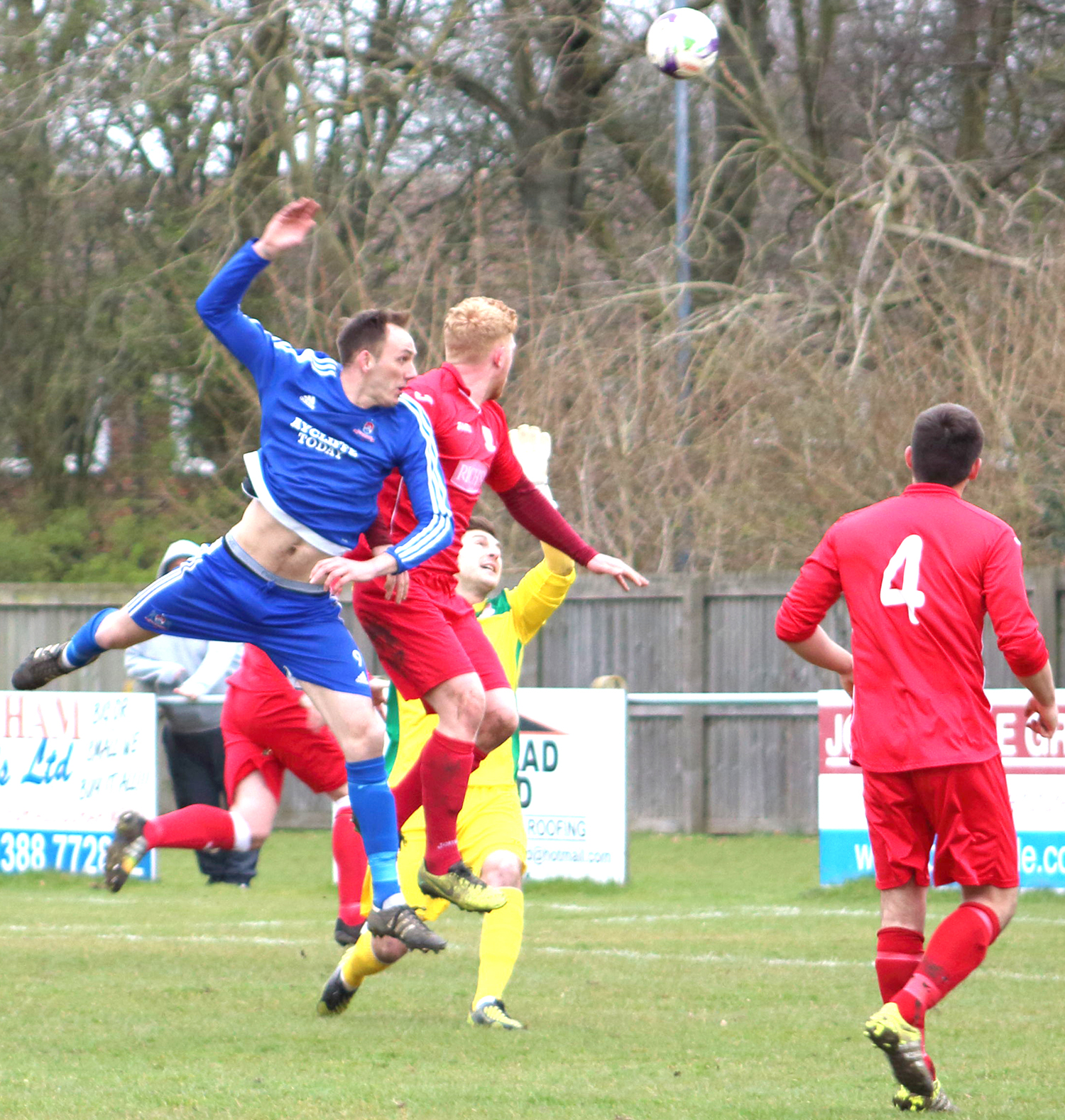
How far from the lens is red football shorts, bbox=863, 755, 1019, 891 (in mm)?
5418

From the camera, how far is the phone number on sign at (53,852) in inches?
515

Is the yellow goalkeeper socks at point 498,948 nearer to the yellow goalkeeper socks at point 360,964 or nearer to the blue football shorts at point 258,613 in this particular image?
the yellow goalkeeper socks at point 360,964

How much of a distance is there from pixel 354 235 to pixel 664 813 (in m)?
6.97

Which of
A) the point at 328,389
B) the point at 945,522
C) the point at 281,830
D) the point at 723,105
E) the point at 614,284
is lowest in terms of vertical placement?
the point at 281,830

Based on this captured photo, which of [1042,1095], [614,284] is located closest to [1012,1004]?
[1042,1095]

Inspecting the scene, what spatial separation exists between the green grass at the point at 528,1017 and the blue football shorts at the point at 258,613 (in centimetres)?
131

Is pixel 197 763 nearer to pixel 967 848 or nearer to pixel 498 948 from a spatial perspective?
pixel 498 948

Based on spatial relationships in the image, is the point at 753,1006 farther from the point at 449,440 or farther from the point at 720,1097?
the point at 449,440

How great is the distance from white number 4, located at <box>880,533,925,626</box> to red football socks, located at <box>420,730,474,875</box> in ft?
6.10

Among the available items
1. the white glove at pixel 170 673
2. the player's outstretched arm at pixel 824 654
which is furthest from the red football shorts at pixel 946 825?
the white glove at pixel 170 673

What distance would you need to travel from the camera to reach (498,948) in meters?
7.08

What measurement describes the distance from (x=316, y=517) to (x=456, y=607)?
0.79 m

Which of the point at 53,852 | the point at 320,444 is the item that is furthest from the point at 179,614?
the point at 53,852

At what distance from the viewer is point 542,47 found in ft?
68.0
